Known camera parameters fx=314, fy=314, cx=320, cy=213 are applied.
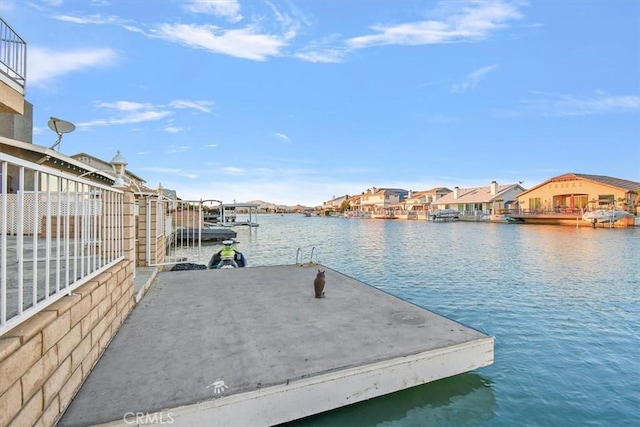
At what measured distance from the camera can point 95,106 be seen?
531 inches

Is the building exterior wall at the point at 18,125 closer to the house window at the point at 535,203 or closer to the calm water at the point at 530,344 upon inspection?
the calm water at the point at 530,344

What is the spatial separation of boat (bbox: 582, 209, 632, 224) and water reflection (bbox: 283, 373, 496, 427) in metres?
43.7

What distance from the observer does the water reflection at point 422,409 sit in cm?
296

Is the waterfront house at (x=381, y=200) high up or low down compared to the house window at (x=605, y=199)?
up

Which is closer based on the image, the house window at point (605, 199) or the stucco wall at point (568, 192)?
the house window at point (605, 199)

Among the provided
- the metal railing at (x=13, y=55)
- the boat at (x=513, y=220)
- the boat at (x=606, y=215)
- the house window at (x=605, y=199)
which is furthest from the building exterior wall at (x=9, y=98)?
the house window at (x=605, y=199)

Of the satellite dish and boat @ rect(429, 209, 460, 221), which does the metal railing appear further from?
boat @ rect(429, 209, 460, 221)

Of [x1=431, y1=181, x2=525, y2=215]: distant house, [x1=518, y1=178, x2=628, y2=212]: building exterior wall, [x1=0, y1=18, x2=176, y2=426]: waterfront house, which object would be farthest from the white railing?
[x1=431, y1=181, x2=525, y2=215]: distant house

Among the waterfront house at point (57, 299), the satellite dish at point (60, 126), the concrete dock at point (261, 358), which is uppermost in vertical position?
the satellite dish at point (60, 126)

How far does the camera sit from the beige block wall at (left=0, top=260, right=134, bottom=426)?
1.53m

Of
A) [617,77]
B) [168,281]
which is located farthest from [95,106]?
[617,77]

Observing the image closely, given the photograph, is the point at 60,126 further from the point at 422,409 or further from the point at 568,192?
the point at 568,192

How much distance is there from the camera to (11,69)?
277 inches

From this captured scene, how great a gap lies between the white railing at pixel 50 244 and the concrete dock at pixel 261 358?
839mm
